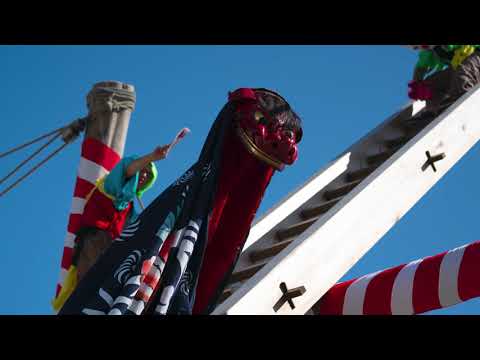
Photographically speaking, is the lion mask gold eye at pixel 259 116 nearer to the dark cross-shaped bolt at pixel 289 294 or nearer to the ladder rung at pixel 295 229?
the dark cross-shaped bolt at pixel 289 294

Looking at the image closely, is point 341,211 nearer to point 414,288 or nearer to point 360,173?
point 414,288

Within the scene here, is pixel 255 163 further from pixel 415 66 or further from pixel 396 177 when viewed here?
pixel 415 66

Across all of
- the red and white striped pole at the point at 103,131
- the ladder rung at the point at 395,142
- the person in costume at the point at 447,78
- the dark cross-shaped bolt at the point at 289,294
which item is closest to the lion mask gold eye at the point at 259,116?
the dark cross-shaped bolt at the point at 289,294

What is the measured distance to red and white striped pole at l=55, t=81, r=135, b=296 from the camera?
171 inches

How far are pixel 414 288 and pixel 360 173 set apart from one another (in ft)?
4.95

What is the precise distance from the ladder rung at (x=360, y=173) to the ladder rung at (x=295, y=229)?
754mm

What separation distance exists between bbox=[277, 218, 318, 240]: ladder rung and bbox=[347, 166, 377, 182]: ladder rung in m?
0.75

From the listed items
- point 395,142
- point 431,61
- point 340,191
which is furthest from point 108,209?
point 431,61

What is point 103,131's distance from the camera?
445 centimetres

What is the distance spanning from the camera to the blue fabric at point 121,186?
156 inches

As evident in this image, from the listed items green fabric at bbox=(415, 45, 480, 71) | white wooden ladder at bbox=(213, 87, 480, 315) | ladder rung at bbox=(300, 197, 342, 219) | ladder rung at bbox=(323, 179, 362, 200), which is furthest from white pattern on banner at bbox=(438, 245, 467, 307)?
green fabric at bbox=(415, 45, 480, 71)
